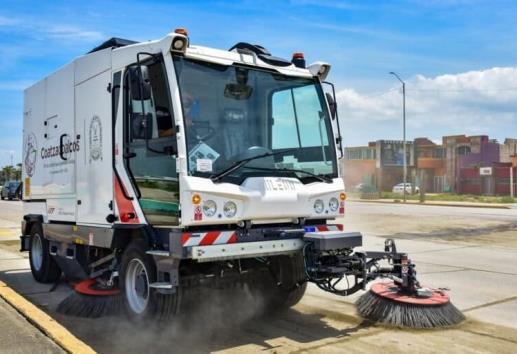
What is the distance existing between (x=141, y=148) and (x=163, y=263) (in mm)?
1272

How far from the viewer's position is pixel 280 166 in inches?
235

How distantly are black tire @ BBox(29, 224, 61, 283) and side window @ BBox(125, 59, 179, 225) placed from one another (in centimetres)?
358

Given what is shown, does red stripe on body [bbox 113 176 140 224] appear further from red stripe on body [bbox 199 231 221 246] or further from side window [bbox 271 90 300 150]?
side window [bbox 271 90 300 150]

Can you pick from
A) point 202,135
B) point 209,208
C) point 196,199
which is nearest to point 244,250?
point 209,208

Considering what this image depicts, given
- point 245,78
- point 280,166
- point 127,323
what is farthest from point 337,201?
point 127,323

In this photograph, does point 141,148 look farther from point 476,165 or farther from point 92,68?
point 476,165

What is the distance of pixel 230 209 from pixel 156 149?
0.98 metres

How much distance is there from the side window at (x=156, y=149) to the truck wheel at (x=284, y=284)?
147 centimetres

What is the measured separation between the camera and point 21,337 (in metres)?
5.42

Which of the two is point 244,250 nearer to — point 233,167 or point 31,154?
point 233,167

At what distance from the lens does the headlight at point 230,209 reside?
5.37 metres

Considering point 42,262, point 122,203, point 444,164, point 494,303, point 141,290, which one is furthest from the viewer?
point 444,164

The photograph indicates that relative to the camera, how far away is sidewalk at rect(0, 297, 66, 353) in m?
5.03

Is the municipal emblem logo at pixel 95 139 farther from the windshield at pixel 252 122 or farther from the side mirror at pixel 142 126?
the windshield at pixel 252 122
